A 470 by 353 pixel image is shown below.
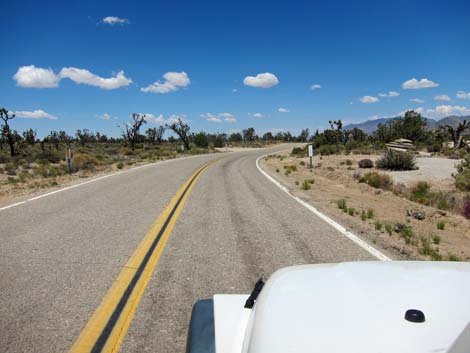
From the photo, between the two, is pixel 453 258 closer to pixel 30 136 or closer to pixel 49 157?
pixel 49 157

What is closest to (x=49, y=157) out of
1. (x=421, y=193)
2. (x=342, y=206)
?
(x=421, y=193)

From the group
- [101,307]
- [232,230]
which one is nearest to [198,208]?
[232,230]

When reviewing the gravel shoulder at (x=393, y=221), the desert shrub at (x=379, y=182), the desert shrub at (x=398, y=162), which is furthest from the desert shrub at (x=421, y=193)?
the desert shrub at (x=398, y=162)

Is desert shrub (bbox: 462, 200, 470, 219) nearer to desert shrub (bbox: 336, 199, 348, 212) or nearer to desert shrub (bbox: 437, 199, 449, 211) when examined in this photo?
desert shrub (bbox: 437, 199, 449, 211)

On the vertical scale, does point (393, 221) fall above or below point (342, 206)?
below

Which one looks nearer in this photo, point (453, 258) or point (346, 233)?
point (453, 258)

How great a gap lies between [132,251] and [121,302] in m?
1.86

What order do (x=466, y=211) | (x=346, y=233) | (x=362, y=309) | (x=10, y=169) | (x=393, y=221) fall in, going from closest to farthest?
(x=362, y=309) → (x=346, y=233) → (x=393, y=221) → (x=466, y=211) → (x=10, y=169)

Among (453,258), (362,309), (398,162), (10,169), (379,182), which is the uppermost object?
(362,309)

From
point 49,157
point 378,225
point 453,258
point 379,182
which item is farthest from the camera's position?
point 49,157

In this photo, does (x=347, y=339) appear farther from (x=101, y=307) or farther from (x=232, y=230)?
(x=232, y=230)

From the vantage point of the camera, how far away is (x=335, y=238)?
6.79 m

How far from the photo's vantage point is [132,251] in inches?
234

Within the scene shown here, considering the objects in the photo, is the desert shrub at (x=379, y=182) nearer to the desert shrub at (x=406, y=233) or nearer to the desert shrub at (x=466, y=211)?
the desert shrub at (x=466, y=211)
